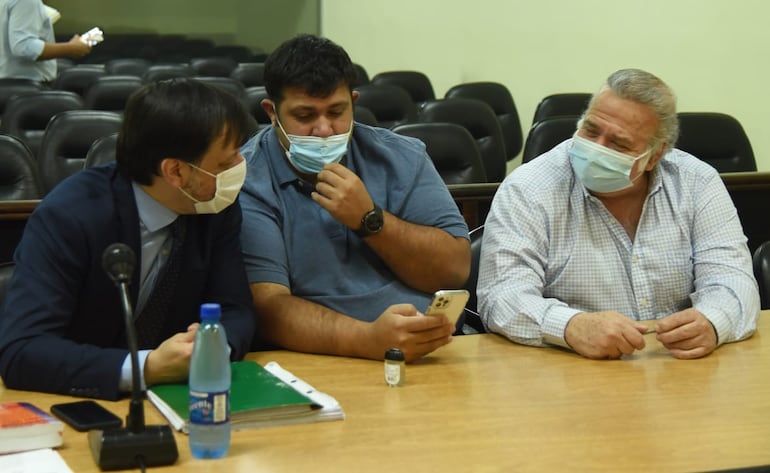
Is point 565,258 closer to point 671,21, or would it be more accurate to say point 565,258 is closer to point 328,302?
point 328,302

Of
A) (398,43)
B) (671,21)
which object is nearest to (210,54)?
(398,43)

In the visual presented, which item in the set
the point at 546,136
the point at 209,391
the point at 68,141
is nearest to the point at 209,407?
the point at 209,391

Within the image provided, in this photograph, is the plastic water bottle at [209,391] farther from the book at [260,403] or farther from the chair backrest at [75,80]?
the chair backrest at [75,80]

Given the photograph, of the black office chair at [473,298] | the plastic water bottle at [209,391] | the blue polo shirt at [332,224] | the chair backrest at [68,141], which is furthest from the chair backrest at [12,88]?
the plastic water bottle at [209,391]

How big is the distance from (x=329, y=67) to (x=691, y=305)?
1134 millimetres

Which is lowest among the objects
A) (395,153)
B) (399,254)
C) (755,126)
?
(755,126)

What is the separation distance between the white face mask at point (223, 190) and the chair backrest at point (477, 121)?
11.3 ft

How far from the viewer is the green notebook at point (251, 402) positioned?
1.90 metres

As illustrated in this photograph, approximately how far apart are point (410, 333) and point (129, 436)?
2.50 ft

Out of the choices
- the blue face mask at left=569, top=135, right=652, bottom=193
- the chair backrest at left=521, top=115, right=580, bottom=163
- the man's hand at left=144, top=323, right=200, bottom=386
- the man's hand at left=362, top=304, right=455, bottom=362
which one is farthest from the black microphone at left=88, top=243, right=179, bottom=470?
the chair backrest at left=521, top=115, right=580, bottom=163

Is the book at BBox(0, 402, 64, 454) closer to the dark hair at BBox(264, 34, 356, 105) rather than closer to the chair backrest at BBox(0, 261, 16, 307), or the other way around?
the chair backrest at BBox(0, 261, 16, 307)

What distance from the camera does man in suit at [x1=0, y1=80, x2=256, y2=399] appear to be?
6.78 ft

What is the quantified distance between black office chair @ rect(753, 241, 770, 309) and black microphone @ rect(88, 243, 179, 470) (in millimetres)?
1910

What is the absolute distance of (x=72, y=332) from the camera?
2.26m
